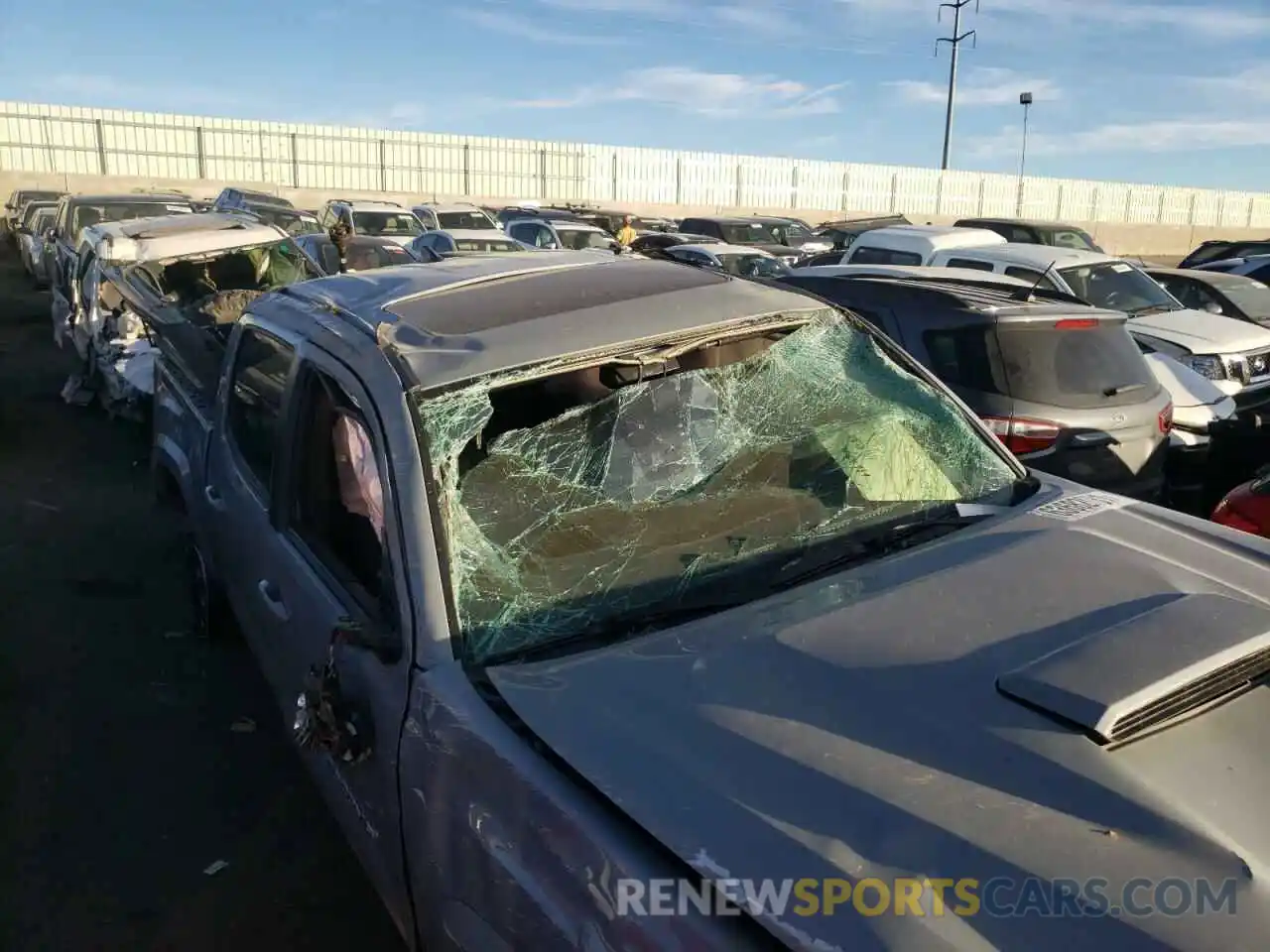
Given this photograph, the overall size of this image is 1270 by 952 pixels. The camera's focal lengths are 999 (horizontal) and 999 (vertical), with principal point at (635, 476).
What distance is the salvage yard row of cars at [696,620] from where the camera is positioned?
152 cm

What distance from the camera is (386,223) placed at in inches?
714

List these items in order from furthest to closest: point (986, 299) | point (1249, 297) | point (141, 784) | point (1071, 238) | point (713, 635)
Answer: point (1071, 238) → point (1249, 297) → point (986, 299) → point (141, 784) → point (713, 635)

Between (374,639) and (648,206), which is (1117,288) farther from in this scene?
(648,206)

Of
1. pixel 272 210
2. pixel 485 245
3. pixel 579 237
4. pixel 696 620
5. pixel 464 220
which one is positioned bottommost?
pixel 696 620

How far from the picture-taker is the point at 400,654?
6.79 feet

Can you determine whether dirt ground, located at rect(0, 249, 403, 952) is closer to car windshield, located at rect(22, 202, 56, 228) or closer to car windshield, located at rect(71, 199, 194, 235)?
car windshield, located at rect(71, 199, 194, 235)

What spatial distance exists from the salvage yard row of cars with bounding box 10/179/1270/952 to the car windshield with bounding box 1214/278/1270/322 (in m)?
7.16

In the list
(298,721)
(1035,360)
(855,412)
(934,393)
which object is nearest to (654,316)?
(855,412)

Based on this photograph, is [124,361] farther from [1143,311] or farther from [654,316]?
[1143,311]

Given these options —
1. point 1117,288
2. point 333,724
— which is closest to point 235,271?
point 333,724

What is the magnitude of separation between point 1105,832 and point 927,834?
274 millimetres

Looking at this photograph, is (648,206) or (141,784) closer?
(141,784)

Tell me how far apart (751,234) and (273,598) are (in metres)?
17.5

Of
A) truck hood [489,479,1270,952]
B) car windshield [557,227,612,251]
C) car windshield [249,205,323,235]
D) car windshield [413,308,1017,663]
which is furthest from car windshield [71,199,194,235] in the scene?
truck hood [489,479,1270,952]
